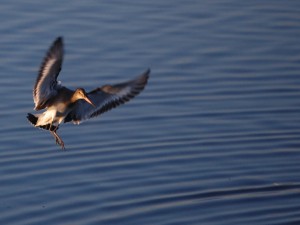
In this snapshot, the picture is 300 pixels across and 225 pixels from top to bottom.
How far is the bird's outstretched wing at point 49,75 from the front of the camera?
1267 cm

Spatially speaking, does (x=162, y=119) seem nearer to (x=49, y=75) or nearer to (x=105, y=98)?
(x=105, y=98)

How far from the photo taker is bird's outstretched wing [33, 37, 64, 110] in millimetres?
12672

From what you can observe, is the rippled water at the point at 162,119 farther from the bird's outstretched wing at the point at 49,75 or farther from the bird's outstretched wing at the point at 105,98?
the bird's outstretched wing at the point at 49,75

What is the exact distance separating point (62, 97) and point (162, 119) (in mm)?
3050

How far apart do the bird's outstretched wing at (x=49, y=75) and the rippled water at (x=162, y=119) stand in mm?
1474

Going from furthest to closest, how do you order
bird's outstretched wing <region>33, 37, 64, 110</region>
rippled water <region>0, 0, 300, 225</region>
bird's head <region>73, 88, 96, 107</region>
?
1. rippled water <region>0, 0, 300, 225</region>
2. bird's head <region>73, 88, 96, 107</region>
3. bird's outstretched wing <region>33, 37, 64, 110</region>

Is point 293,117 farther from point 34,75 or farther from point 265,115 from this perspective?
point 34,75

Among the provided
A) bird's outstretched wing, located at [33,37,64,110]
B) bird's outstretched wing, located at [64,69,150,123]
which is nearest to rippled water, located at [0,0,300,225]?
bird's outstretched wing, located at [64,69,150,123]

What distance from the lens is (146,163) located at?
15.2 m

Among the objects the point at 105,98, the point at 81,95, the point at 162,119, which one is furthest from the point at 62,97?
the point at 162,119

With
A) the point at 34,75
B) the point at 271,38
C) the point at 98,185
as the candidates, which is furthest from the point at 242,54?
the point at 98,185

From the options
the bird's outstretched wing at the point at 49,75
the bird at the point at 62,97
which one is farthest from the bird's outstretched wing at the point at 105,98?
the bird's outstretched wing at the point at 49,75

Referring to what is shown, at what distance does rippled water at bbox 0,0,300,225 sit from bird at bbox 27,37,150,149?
119cm

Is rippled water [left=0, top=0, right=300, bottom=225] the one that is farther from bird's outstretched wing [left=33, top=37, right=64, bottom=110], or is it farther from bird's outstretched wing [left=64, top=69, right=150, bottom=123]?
bird's outstretched wing [left=33, top=37, right=64, bottom=110]
